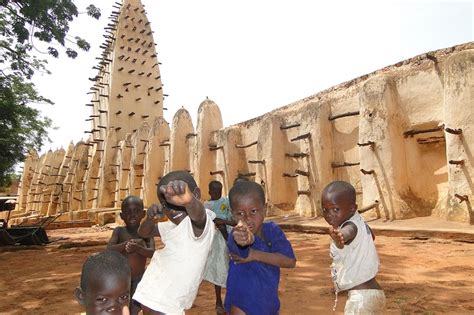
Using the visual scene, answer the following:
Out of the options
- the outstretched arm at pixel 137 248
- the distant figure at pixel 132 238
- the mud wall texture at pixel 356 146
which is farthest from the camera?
the mud wall texture at pixel 356 146

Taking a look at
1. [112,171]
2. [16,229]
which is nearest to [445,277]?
[16,229]

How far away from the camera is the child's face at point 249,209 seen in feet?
6.80

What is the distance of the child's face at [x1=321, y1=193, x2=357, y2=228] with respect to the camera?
2230 mm

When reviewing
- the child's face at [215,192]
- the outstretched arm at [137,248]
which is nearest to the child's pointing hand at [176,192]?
the outstretched arm at [137,248]

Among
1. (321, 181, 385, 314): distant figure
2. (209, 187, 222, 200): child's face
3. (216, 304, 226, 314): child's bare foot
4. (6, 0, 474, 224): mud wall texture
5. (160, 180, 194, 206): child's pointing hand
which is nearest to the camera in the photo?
(160, 180, 194, 206): child's pointing hand

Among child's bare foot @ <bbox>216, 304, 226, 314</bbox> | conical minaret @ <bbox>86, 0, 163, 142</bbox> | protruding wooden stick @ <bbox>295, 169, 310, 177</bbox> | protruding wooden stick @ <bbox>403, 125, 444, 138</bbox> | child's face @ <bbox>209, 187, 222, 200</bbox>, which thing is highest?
conical minaret @ <bbox>86, 0, 163, 142</bbox>

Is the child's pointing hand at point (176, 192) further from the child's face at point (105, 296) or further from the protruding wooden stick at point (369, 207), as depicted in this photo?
the protruding wooden stick at point (369, 207)

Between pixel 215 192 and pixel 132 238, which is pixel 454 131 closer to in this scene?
pixel 215 192

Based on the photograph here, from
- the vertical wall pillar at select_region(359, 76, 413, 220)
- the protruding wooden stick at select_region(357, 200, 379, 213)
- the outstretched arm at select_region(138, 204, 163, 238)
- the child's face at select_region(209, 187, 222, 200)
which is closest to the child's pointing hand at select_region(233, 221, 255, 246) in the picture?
the outstretched arm at select_region(138, 204, 163, 238)

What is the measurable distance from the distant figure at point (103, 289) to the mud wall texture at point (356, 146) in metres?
7.30

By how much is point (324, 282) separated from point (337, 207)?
2.54 metres

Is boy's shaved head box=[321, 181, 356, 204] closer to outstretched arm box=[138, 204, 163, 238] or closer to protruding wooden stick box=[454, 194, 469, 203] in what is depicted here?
outstretched arm box=[138, 204, 163, 238]

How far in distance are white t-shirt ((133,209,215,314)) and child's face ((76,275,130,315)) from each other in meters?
0.41

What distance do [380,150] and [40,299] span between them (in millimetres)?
7342
